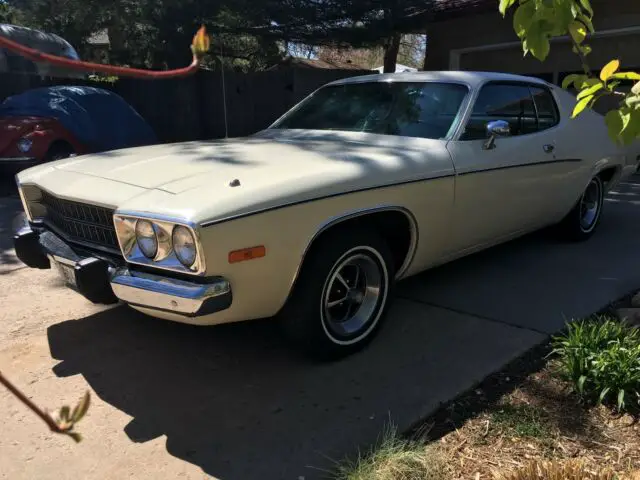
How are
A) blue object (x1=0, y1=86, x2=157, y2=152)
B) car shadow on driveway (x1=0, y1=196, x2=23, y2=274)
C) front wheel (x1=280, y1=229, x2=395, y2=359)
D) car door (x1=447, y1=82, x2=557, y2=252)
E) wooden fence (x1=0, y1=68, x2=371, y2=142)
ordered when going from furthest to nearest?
wooden fence (x1=0, y1=68, x2=371, y2=142), blue object (x1=0, y1=86, x2=157, y2=152), car shadow on driveway (x1=0, y1=196, x2=23, y2=274), car door (x1=447, y1=82, x2=557, y2=252), front wheel (x1=280, y1=229, x2=395, y2=359)

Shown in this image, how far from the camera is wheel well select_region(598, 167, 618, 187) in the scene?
587 cm

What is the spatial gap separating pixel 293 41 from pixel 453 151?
930 centimetres

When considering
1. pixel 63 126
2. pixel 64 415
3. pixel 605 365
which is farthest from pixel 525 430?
pixel 63 126

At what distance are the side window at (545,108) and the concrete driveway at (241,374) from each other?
123 cm

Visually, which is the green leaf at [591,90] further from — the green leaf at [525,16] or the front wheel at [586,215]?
the front wheel at [586,215]

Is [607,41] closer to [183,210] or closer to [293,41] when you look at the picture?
[293,41]

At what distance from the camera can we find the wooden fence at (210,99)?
13.1 metres

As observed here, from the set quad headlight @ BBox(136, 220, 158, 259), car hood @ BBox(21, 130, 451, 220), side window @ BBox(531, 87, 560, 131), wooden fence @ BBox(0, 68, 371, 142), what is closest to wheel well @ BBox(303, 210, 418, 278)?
car hood @ BBox(21, 130, 451, 220)

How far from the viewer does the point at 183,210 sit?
8.54 ft

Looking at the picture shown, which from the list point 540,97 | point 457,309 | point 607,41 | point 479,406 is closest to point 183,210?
point 479,406

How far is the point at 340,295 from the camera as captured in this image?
3385 millimetres

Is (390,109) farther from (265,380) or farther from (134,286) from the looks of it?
(134,286)

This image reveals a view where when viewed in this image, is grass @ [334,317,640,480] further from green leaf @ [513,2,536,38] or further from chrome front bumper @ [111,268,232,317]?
green leaf @ [513,2,536,38]

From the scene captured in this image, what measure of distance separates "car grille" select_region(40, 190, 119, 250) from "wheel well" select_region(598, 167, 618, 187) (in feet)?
15.5
